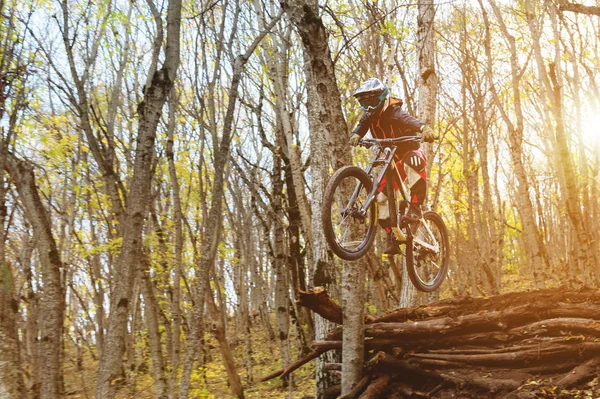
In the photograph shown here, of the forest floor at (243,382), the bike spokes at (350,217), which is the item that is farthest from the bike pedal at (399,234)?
the forest floor at (243,382)

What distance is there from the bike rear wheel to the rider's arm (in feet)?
4.05

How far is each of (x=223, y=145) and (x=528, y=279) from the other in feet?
58.4

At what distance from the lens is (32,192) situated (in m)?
6.01

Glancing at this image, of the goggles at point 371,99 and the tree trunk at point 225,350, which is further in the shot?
the tree trunk at point 225,350

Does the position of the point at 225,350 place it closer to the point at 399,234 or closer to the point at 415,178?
the point at 399,234

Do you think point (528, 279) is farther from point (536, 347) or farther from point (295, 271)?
point (536, 347)

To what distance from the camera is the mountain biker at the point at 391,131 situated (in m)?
4.88

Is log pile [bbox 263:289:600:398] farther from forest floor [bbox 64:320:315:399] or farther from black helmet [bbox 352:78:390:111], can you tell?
forest floor [bbox 64:320:315:399]

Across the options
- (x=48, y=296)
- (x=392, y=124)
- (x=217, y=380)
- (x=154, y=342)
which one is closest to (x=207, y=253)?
(x=48, y=296)

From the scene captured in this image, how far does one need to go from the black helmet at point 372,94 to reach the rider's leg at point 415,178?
A: 2.38ft

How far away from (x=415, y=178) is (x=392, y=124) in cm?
71

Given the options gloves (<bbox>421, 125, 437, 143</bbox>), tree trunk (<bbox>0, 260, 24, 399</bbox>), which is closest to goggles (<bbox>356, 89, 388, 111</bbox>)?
gloves (<bbox>421, 125, 437, 143</bbox>)

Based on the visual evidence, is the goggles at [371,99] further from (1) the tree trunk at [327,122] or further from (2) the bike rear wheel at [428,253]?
(2) the bike rear wheel at [428,253]

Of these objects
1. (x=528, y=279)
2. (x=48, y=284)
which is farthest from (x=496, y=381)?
(x=528, y=279)
